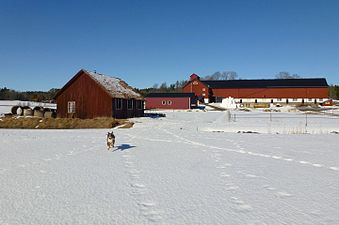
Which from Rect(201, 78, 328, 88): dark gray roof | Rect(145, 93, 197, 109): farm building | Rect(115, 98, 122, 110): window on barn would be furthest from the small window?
Rect(201, 78, 328, 88): dark gray roof

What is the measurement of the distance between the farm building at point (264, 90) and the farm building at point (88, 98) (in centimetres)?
5816

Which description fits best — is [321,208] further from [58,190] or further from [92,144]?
[92,144]

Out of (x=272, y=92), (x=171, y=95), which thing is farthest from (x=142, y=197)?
(x=272, y=92)

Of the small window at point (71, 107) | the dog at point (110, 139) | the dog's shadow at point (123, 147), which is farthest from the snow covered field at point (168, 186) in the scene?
the small window at point (71, 107)

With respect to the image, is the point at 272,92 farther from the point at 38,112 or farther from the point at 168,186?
the point at 168,186

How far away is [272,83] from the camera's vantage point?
90438mm

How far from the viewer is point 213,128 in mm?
20391

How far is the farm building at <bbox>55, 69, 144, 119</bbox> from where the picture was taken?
29047 mm

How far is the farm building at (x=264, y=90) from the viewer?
86.4m

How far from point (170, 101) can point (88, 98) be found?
3517 centimetres

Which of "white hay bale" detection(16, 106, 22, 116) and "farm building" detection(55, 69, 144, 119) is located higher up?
"farm building" detection(55, 69, 144, 119)

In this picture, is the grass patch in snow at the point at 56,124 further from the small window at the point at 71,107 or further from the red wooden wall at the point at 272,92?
the red wooden wall at the point at 272,92

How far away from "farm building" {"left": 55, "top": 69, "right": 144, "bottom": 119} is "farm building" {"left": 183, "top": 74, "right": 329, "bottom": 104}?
5816cm

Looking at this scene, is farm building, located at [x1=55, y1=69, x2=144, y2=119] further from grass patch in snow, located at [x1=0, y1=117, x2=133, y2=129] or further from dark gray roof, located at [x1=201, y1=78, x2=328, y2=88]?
dark gray roof, located at [x1=201, y1=78, x2=328, y2=88]
